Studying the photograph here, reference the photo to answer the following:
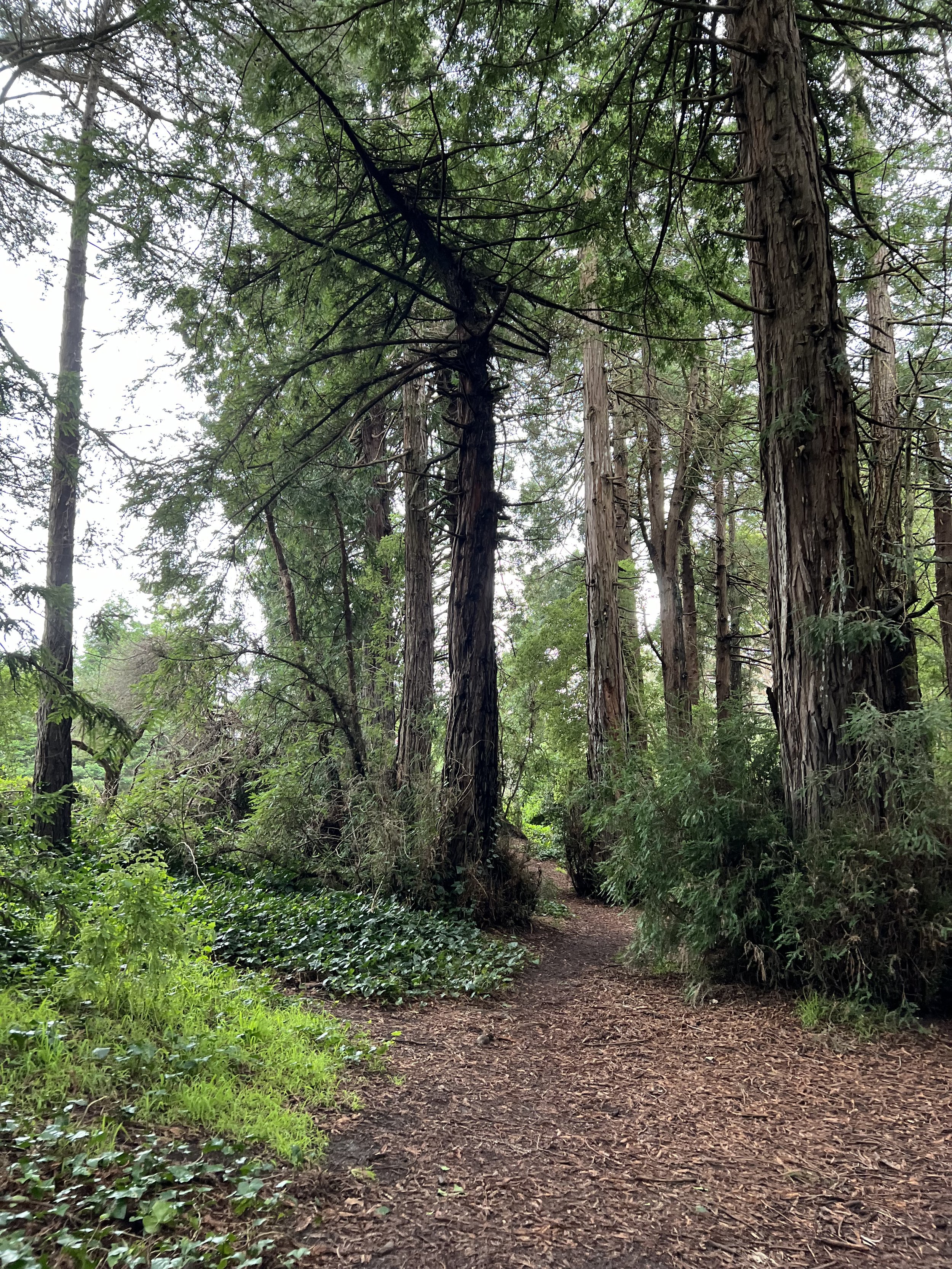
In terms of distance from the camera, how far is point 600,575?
35.4ft

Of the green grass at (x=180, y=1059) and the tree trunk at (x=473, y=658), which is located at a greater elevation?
the tree trunk at (x=473, y=658)

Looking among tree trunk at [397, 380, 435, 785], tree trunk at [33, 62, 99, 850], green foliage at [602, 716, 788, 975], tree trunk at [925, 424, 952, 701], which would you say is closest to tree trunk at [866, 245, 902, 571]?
tree trunk at [925, 424, 952, 701]

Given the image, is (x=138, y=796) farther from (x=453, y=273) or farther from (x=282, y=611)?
(x=453, y=273)

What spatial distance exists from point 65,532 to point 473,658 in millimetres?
5632

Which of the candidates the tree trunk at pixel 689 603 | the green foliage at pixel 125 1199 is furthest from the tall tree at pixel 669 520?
the green foliage at pixel 125 1199

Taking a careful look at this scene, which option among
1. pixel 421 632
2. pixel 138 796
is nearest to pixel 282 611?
pixel 421 632

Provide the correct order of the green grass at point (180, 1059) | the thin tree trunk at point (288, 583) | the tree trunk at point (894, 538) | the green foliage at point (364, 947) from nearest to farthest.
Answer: the green grass at point (180, 1059) < the tree trunk at point (894, 538) < the green foliage at point (364, 947) < the thin tree trunk at point (288, 583)

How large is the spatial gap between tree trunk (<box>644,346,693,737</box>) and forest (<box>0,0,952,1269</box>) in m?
1.66

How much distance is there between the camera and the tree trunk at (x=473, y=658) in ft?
23.5

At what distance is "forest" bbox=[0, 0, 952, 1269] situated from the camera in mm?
2711

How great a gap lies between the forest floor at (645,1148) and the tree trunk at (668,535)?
826 centimetres

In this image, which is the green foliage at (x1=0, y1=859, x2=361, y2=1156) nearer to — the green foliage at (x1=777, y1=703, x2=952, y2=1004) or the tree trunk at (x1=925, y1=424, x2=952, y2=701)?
the green foliage at (x1=777, y1=703, x2=952, y2=1004)

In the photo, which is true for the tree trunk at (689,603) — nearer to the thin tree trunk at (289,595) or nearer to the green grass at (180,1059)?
the thin tree trunk at (289,595)

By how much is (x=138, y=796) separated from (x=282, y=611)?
225 inches
